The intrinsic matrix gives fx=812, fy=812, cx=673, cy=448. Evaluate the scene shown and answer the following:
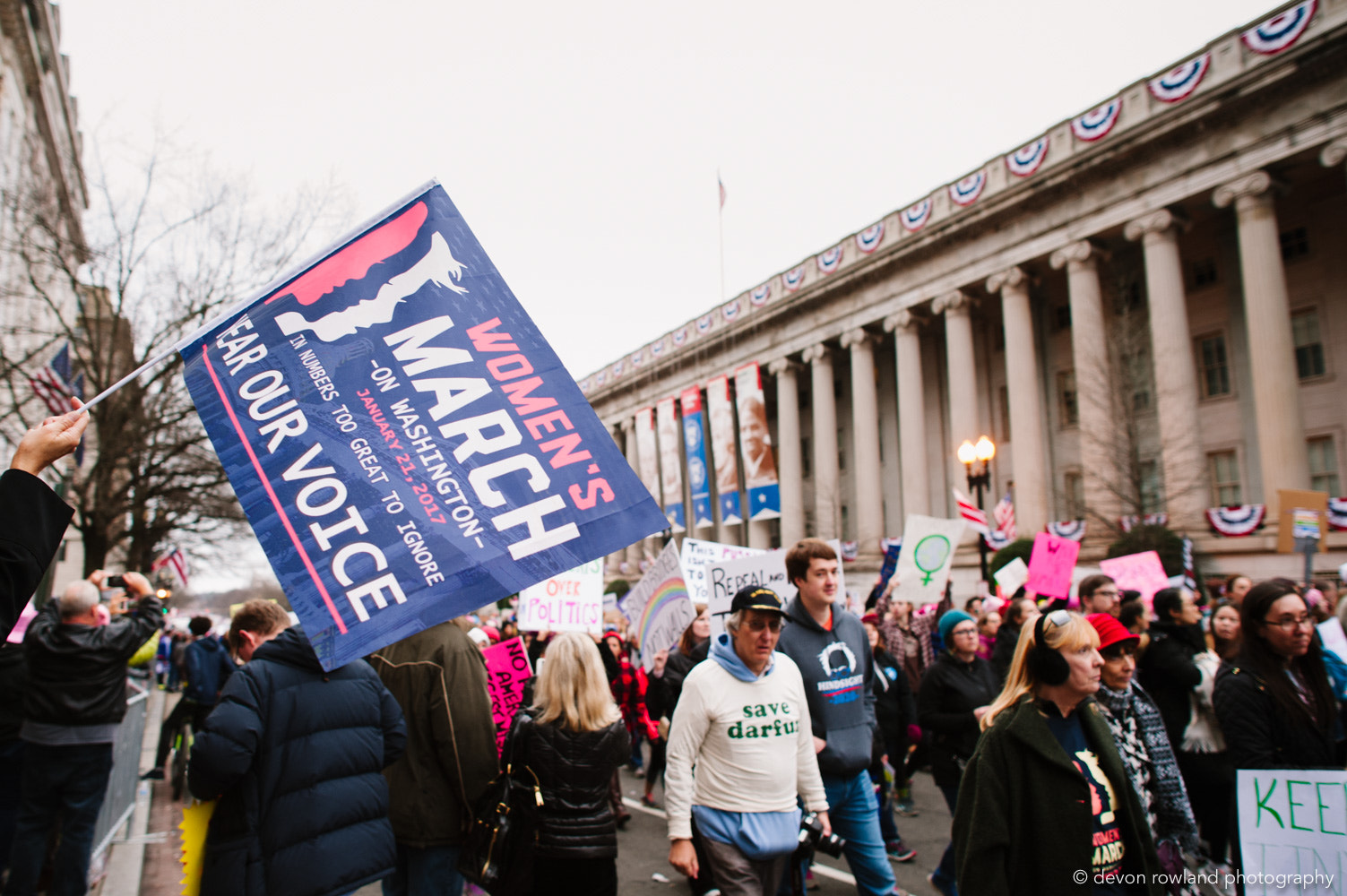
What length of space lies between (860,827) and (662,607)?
11.4ft

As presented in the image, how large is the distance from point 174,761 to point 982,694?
9.80m

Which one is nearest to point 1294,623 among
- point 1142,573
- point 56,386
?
point 1142,573

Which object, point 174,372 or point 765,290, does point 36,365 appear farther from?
point 765,290

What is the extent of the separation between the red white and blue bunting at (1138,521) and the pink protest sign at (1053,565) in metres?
10.9

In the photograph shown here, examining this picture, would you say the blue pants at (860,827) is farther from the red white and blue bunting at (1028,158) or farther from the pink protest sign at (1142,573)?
the red white and blue bunting at (1028,158)

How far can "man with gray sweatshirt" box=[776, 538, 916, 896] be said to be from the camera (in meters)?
4.66

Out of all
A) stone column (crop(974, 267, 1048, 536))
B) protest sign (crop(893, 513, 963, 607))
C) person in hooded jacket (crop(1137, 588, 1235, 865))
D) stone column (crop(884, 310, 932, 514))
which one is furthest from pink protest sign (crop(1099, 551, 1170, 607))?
stone column (crop(884, 310, 932, 514))

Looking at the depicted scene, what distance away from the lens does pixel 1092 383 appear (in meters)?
24.3

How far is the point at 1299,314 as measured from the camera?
24.6 m

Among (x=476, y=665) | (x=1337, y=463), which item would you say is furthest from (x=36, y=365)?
(x=1337, y=463)

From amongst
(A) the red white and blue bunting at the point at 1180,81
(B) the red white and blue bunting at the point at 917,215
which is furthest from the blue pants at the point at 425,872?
(B) the red white and blue bunting at the point at 917,215

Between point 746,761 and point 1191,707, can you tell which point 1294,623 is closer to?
point 1191,707

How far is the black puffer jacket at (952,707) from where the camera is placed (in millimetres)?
6070

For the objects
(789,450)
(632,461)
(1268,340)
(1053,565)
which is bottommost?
(1053,565)
